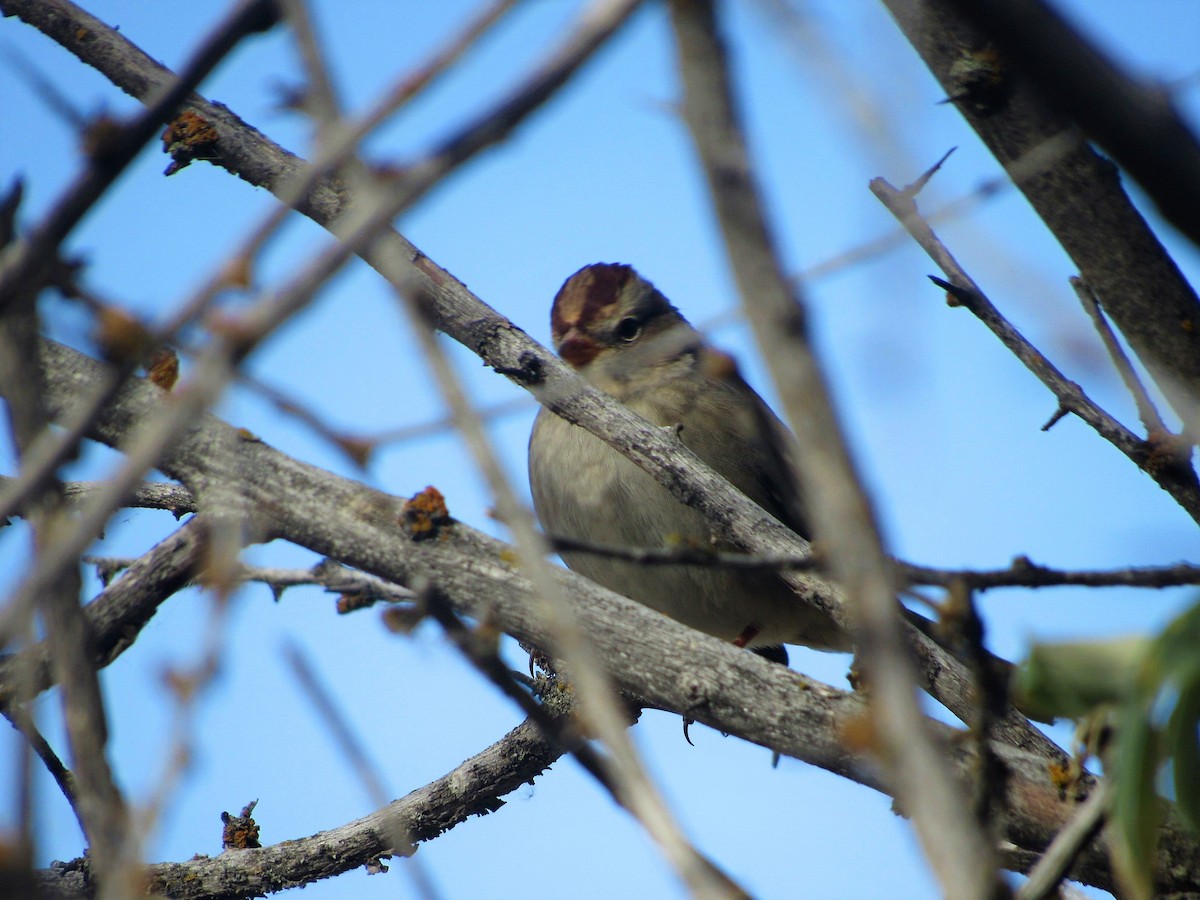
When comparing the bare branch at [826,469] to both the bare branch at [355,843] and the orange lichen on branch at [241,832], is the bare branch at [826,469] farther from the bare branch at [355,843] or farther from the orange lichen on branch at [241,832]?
the orange lichen on branch at [241,832]

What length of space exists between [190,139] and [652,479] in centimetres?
242

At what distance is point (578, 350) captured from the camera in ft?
20.0

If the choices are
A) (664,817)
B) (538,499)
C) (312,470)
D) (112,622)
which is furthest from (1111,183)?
(538,499)

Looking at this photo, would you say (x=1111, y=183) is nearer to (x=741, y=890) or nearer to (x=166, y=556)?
(x=741, y=890)

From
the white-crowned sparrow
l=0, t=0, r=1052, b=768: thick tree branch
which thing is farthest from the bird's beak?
l=0, t=0, r=1052, b=768: thick tree branch

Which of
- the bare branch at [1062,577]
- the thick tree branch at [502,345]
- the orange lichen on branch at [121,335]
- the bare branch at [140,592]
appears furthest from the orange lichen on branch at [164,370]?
the bare branch at [1062,577]

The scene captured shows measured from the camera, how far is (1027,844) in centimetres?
247

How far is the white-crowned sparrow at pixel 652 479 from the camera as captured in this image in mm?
5336

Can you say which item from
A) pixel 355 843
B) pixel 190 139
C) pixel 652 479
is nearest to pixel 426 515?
pixel 355 843

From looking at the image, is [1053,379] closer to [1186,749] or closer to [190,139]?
[1186,749]

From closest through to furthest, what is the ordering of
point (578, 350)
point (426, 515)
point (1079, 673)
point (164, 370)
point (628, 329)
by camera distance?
point (1079, 673)
point (426, 515)
point (164, 370)
point (578, 350)
point (628, 329)

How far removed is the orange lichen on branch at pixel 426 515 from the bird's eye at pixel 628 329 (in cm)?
390

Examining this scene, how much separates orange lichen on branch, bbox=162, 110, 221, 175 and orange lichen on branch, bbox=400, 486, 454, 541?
2.10 metres

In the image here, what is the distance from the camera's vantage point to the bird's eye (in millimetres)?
6258
